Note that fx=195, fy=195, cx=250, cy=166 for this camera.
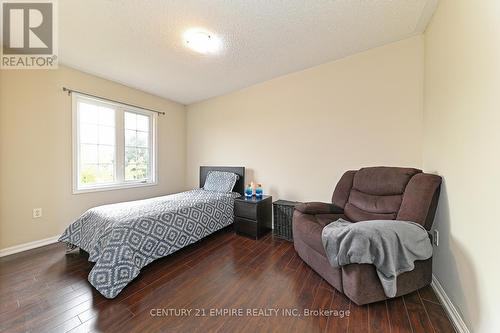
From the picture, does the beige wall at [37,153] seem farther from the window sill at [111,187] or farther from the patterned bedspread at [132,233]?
the patterned bedspread at [132,233]

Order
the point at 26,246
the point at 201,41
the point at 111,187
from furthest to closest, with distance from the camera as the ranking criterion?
the point at 111,187 → the point at 26,246 → the point at 201,41

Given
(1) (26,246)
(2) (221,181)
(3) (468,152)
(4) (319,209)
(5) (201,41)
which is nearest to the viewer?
(3) (468,152)

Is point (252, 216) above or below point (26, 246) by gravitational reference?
above

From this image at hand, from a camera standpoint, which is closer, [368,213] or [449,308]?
[449,308]

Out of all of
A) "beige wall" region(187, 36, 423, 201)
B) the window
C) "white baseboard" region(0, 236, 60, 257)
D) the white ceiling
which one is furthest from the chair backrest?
"white baseboard" region(0, 236, 60, 257)

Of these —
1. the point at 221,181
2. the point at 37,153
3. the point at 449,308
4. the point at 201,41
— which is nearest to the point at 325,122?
the point at 201,41

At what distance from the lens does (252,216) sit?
9.03 ft

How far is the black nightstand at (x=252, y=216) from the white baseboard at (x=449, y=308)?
5.97ft

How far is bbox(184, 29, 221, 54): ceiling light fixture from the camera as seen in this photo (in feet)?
6.47

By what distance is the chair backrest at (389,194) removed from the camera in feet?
5.24

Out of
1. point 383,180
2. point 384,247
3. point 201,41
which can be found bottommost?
point 384,247

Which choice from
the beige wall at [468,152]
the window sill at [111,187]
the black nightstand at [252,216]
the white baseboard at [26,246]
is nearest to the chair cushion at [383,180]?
the beige wall at [468,152]

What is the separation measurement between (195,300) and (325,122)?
248cm

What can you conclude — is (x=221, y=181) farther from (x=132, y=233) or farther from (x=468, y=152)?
(x=468, y=152)
